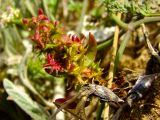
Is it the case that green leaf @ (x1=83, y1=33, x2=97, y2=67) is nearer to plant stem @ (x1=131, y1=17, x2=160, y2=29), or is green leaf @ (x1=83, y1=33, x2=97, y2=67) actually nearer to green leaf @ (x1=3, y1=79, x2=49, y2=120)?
plant stem @ (x1=131, y1=17, x2=160, y2=29)

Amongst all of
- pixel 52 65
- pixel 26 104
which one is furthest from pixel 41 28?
pixel 26 104

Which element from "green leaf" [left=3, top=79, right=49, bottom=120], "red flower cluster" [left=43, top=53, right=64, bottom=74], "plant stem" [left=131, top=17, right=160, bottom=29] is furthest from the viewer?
"green leaf" [left=3, top=79, right=49, bottom=120]

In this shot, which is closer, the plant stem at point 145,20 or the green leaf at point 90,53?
the green leaf at point 90,53

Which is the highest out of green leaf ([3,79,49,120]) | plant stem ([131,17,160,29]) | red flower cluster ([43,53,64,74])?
plant stem ([131,17,160,29])

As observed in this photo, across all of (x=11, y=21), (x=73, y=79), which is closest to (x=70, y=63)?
(x=73, y=79)

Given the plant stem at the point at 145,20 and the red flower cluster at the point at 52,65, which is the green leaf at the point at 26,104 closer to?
the red flower cluster at the point at 52,65

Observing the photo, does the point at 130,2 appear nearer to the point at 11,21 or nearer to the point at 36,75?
the point at 11,21

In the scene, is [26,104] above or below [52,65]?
below

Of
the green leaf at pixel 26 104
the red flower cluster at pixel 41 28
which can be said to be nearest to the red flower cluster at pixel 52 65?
the red flower cluster at pixel 41 28

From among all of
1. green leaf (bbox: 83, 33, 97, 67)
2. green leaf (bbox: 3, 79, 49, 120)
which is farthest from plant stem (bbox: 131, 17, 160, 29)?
green leaf (bbox: 3, 79, 49, 120)

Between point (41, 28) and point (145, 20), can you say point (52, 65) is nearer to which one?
point (41, 28)

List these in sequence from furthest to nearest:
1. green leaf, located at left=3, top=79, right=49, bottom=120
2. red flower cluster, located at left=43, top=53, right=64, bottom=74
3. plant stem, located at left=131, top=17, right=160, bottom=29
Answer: green leaf, located at left=3, top=79, right=49, bottom=120
plant stem, located at left=131, top=17, right=160, bottom=29
red flower cluster, located at left=43, top=53, right=64, bottom=74
